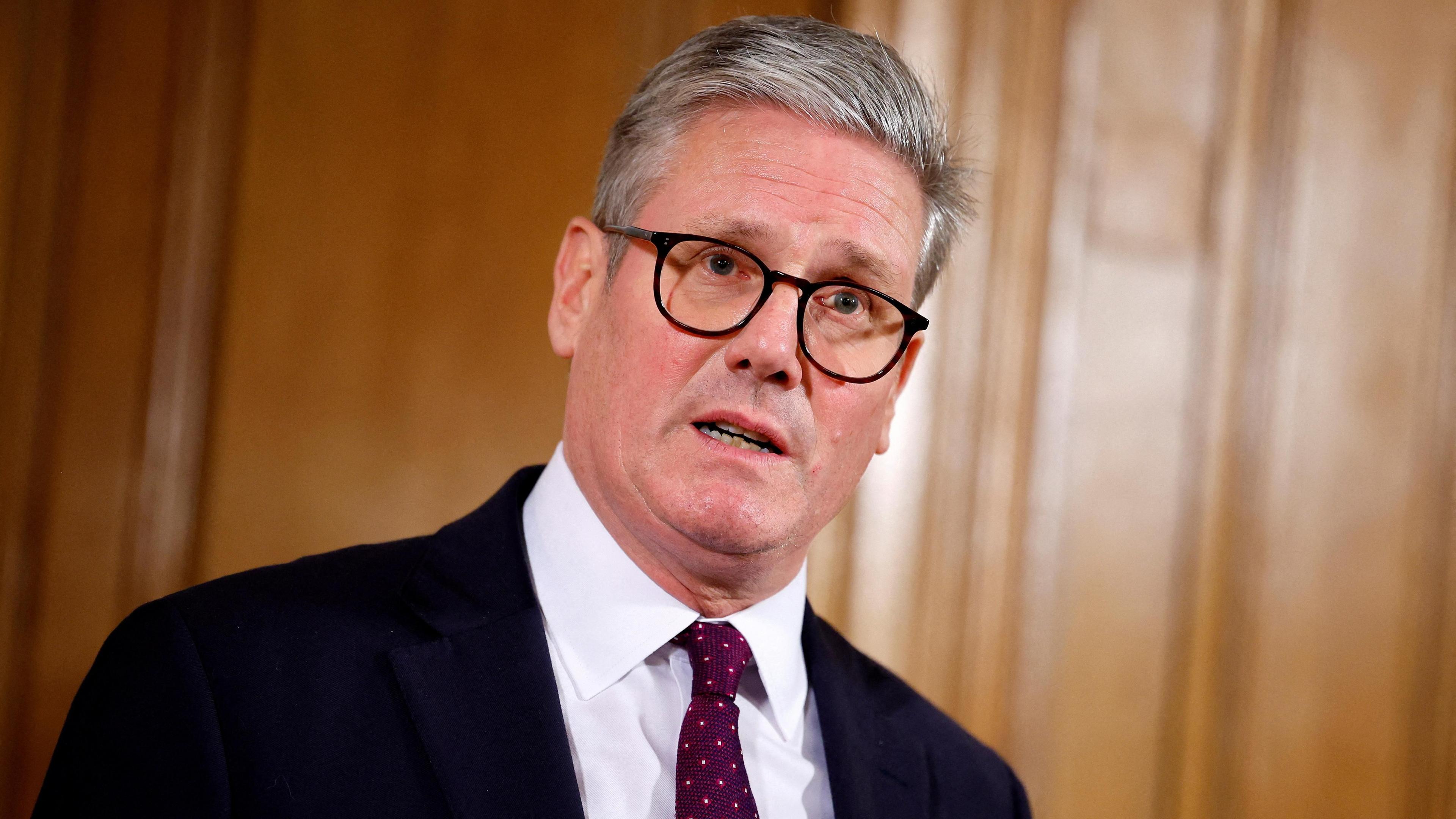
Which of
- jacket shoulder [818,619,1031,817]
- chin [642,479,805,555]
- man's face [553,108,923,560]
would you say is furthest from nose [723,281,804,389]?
jacket shoulder [818,619,1031,817]

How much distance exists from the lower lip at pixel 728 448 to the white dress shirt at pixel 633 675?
188 mm

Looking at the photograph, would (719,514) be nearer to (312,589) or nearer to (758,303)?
(758,303)

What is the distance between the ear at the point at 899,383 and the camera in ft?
4.84

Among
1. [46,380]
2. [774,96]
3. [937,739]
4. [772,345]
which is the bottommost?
[937,739]

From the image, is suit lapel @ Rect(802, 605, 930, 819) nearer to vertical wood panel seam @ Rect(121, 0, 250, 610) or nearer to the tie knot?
the tie knot

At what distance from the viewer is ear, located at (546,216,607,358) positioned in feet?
4.52

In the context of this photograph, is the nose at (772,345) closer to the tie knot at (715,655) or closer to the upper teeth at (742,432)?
the upper teeth at (742,432)

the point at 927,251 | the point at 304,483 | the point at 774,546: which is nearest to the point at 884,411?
the point at 927,251

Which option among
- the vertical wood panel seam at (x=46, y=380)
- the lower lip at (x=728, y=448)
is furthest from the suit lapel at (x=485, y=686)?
the vertical wood panel seam at (x=46, y=380)

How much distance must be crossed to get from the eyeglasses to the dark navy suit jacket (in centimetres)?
36

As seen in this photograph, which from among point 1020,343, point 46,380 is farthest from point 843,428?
point 46,380

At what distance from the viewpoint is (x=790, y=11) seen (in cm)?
189

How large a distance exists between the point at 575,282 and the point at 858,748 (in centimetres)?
71

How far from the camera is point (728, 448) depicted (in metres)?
1.19
